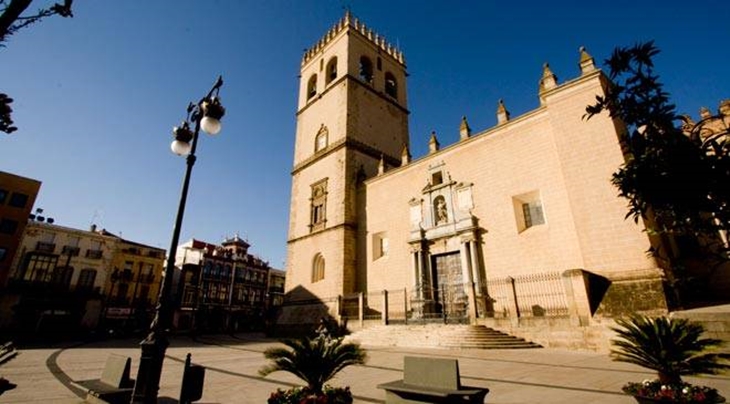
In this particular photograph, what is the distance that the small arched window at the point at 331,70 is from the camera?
2699cm

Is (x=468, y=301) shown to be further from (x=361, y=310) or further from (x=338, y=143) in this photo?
(x=338, y=143)

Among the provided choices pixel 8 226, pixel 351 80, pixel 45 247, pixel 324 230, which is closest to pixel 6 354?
pixel 324 230

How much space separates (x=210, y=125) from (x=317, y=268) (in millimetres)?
17072

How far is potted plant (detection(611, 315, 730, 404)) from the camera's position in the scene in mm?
3551

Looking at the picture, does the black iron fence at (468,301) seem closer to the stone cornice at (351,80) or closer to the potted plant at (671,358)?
the potted plant at (671,358)

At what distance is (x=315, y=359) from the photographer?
398 cm

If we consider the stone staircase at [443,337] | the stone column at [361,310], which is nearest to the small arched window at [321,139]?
the stone column at [361,310]

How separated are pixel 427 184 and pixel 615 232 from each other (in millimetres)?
8870

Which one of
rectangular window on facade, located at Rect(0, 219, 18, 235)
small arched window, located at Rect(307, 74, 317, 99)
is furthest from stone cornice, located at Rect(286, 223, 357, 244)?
rectangular window on facade, located at Rect(0, 219, 18, 235)

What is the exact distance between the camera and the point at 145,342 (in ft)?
14.3

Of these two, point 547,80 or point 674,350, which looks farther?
point 547,80

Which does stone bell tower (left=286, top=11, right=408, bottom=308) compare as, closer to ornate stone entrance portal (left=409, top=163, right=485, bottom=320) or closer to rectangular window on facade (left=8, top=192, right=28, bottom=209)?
ornate stone entrance portal (left=409, top=163, right=485, bottom=320)

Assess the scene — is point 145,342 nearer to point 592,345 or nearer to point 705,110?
point 592,345

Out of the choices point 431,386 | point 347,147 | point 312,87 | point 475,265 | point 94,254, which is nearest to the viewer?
point 431,386
